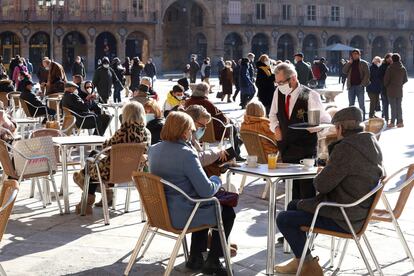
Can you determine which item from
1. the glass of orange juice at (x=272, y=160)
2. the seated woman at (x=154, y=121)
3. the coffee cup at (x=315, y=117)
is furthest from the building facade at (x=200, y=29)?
the glass of orange juice at (x=272, y=160)

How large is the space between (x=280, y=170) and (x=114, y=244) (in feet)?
5.78

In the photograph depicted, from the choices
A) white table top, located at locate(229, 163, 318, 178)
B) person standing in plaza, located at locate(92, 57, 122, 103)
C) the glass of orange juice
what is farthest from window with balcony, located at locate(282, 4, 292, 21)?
the glass of orange juice

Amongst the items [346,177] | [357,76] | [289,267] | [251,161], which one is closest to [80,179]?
[251,161]

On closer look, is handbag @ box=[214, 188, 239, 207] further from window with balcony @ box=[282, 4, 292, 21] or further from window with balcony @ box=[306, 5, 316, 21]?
window with balcony @ box=[306, 5, 316, 21]

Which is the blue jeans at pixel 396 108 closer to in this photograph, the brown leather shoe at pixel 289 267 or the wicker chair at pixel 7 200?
the brown leather shoe at pixel 289 267

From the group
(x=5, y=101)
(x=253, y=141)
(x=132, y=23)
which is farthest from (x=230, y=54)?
(x=253, y=141)

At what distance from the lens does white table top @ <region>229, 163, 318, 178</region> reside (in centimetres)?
623

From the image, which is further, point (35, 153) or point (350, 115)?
point (35, 153)

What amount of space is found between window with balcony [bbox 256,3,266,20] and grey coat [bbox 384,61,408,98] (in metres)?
42.4

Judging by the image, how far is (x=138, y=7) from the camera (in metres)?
53.9

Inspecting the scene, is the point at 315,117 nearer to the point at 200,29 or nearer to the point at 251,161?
the point at 251,161

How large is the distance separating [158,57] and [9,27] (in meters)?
10.4

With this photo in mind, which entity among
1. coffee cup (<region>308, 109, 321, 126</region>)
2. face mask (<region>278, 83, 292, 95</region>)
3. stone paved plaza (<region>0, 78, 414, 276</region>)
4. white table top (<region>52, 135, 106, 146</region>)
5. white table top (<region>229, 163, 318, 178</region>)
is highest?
face mask (<region>278, 83, 292, 95</region>)

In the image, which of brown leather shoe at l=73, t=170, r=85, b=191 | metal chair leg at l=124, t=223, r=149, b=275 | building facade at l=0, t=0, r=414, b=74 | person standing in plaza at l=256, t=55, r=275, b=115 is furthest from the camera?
building facade at l=0, t=0, r=414, b=74
